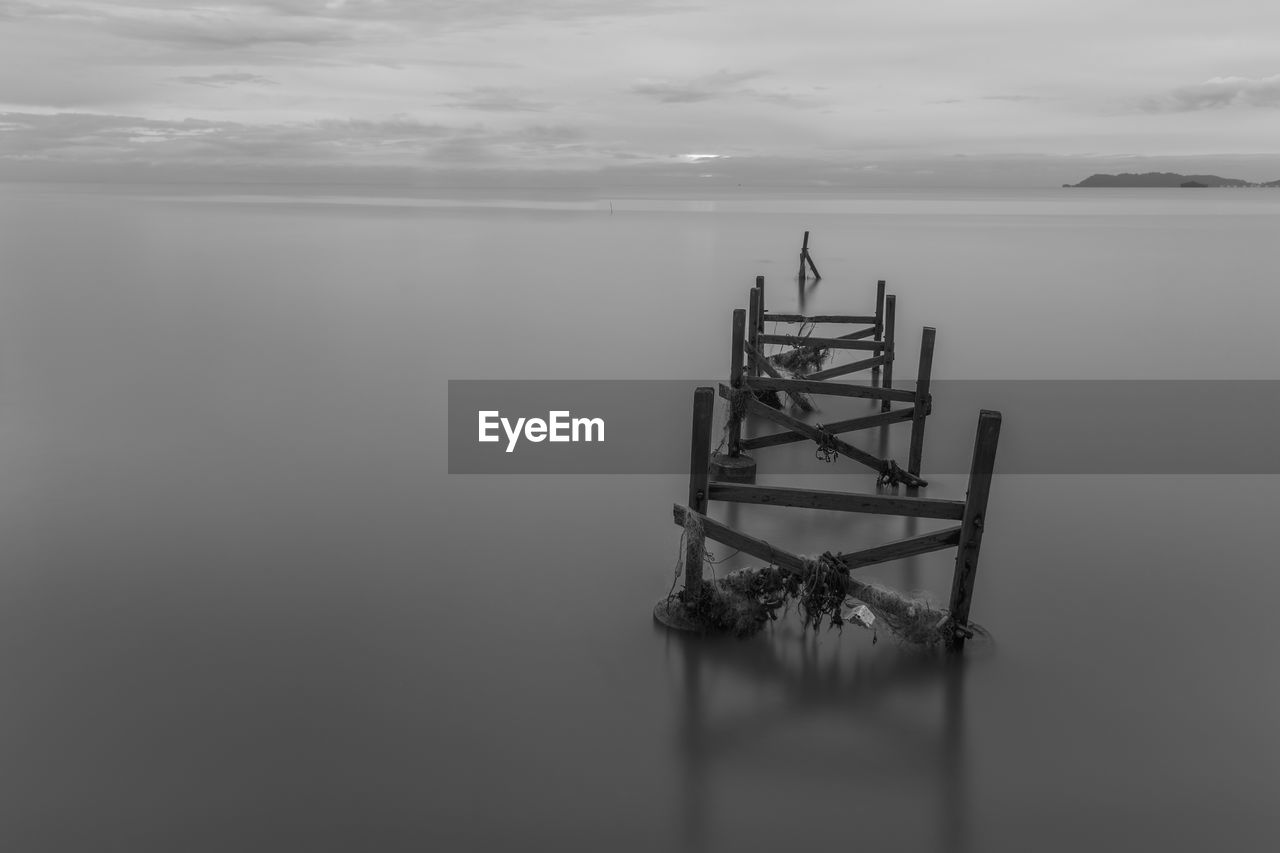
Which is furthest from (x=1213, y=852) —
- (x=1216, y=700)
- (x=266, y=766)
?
(x=266, y=766)

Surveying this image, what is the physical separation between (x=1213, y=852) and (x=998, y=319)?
32.9 metres

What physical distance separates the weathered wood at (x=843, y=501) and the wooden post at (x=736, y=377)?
6102mm

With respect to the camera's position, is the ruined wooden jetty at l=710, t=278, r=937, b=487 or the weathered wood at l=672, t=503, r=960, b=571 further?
the ruined wooden jetty at l=710, t=278, r=937, b=487

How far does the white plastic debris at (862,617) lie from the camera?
10.1 m

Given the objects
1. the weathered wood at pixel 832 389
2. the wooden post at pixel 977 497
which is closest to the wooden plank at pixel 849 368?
the weathered wood at pixel 832 389

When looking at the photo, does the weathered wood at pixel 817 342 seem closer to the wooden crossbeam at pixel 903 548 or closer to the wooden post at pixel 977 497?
the wooden post at pixel 977 497

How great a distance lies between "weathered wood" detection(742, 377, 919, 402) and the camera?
49.8ft

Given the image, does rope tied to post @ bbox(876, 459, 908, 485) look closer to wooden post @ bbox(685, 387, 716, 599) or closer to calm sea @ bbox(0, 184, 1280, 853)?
calm sea @ bbox(0, 184, 1280, 853)

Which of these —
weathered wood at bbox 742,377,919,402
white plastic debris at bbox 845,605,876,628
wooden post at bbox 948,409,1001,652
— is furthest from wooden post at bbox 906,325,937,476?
wooden post at bbox 948,409,1001,652

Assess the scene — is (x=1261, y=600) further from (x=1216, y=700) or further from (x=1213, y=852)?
(x=1213, y=852)

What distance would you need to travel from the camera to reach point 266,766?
329 inches

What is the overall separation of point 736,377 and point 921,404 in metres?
2.79

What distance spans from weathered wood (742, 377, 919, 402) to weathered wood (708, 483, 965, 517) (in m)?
5.50

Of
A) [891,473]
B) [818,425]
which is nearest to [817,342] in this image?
[818,425]
